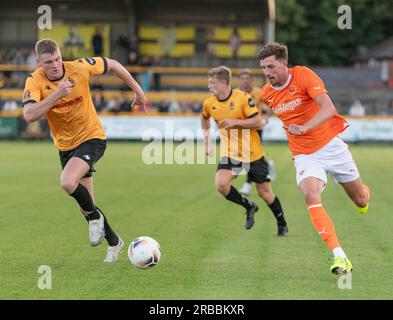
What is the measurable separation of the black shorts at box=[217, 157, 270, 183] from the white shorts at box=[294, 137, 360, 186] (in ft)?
Answer: 9.77

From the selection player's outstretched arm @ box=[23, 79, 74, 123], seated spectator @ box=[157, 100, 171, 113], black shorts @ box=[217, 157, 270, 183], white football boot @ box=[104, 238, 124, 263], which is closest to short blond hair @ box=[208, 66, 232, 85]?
black shorts @ box=[217, 157, 270, 183]

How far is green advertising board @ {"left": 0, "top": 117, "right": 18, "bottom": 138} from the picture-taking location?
125 feet

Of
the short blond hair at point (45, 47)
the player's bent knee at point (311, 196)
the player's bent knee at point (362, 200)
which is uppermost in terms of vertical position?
the short blond hair at point (45, 47)

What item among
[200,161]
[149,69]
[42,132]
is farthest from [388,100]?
[200,161]

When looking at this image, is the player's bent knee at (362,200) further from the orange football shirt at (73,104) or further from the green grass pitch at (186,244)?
the orange football shirt at (73,104)

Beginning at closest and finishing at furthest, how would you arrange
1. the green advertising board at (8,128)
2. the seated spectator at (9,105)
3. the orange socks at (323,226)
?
1. the orange socks at (323,226)
2. the green advertising board at (8,128)
3. the seated spectator at (9,105)

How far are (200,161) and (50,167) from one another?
5.32 metres

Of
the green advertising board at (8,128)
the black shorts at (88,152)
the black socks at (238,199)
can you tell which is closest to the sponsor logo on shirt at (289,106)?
the black shorts at (88,152)

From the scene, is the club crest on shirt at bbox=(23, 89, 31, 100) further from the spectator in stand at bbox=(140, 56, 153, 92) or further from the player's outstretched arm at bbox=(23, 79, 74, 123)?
the spectator in stand at bbox=(140, 56, 153, 92)

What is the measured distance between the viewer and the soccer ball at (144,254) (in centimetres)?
889

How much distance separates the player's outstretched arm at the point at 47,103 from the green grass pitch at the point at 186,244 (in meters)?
1.43

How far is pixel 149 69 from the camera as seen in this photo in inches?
1647
